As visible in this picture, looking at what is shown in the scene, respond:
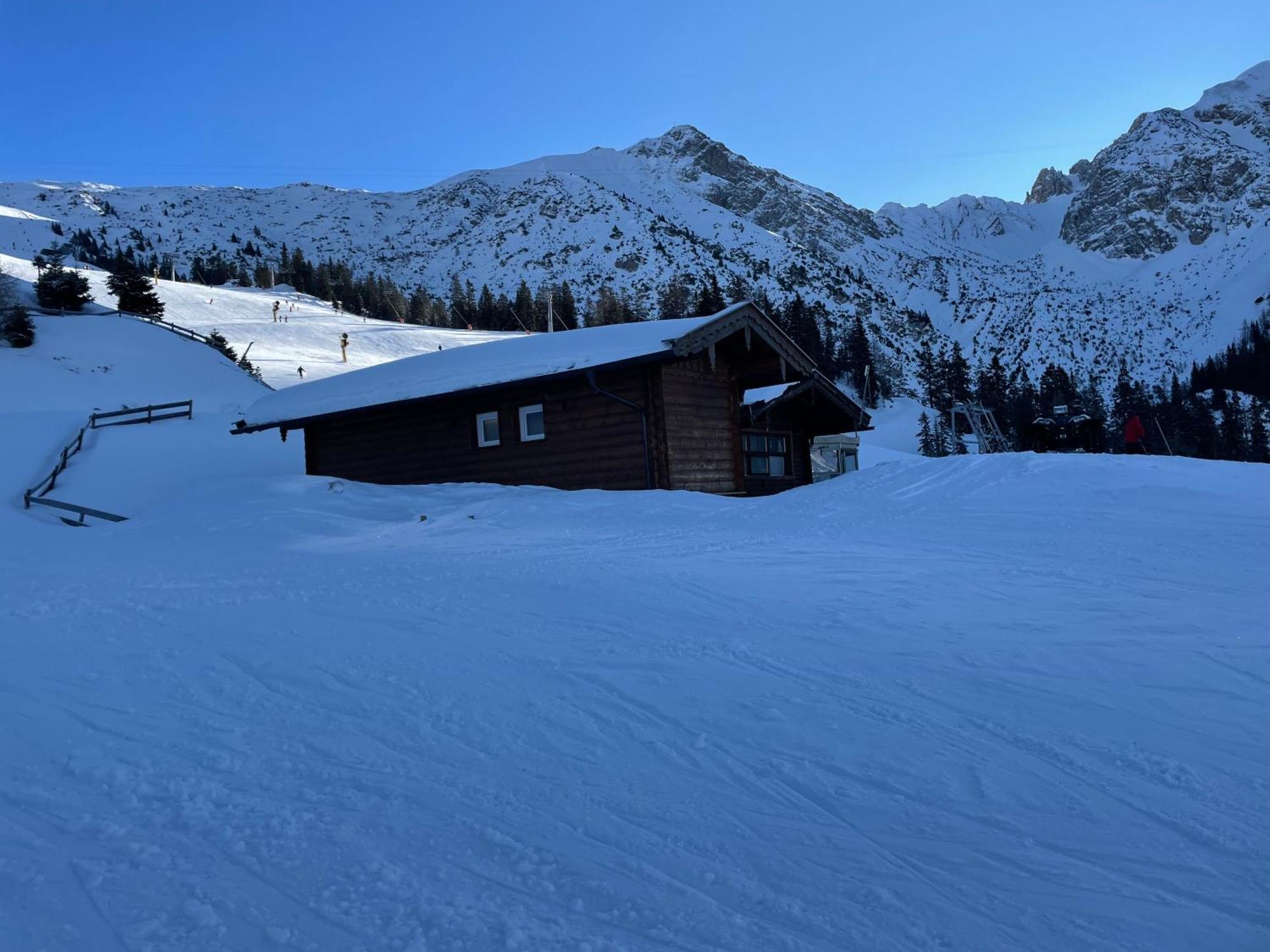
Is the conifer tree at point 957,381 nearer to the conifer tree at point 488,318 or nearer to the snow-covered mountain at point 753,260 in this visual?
the snow-covered mountain at point 753,260

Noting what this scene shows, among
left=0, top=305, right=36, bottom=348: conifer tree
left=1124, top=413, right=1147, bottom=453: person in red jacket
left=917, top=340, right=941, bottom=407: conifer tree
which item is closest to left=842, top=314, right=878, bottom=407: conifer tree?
left=917, top=340, right=941, bottom=407: conifer tree

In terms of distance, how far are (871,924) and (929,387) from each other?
87019 millimetres

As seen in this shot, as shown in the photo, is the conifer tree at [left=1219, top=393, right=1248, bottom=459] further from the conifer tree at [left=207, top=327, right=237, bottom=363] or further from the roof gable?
the conifer tree at [left=207, top=327, right=237, bottom=363]

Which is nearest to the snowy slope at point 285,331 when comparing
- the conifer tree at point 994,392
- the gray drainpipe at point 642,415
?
the gray drainpipe at point 642,415

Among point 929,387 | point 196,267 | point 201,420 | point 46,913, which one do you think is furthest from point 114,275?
point 929,387

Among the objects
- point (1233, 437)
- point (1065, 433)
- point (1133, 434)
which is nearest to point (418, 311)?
point (1065, 433)

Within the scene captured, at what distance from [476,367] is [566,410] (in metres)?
2.56

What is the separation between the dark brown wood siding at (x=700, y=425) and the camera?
49.6 feet

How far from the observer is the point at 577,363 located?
49.3 ft

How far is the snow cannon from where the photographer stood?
2322 centimetres

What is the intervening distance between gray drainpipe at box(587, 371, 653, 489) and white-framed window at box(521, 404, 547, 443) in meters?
1.72

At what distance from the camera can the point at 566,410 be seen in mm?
15797

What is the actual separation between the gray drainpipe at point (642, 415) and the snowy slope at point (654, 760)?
7.25m

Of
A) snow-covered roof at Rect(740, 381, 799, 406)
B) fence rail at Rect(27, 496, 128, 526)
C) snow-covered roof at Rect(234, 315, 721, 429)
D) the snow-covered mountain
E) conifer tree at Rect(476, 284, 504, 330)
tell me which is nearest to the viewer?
snow-covered roof at Rect(234, 315, 721, 429)
